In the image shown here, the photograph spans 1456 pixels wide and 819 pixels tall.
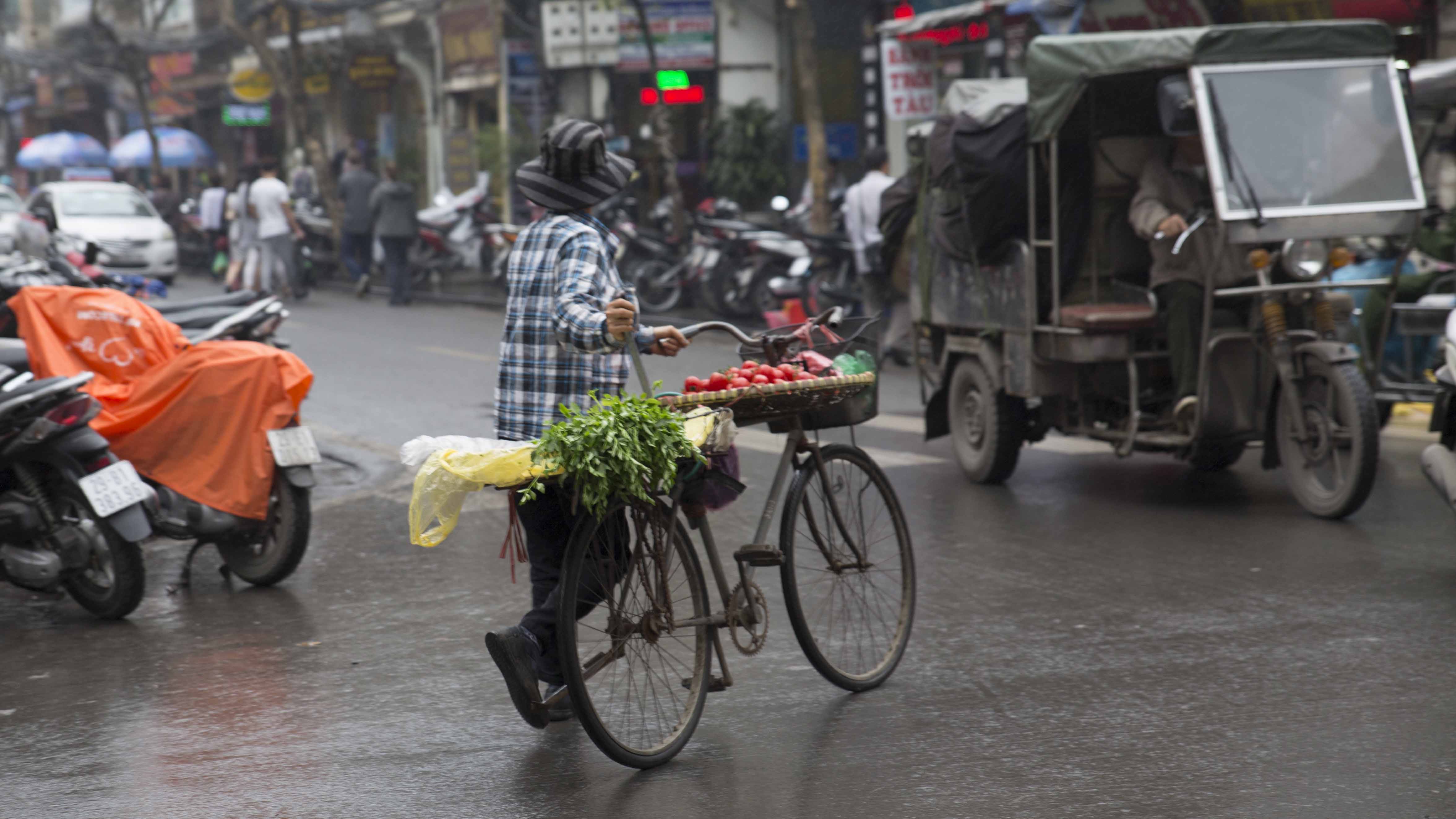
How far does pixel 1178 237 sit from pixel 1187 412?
32.6 inches

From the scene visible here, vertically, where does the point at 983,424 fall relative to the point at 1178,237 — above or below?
below

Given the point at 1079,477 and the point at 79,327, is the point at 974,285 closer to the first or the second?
the point at 1079,477

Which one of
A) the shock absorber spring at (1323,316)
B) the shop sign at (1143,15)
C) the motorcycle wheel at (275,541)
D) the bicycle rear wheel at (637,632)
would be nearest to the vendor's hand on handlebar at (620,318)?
the bicycle rear wheel at (637,632)

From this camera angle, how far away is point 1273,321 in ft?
24.8

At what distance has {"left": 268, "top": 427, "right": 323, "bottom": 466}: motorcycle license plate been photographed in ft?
21.2

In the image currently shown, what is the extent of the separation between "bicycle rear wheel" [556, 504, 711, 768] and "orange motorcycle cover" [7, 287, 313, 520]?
260cm

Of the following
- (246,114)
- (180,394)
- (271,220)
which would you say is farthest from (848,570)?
(246,114)

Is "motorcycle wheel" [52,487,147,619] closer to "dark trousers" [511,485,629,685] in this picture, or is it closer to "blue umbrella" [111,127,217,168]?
"dark trousers" [511,485,629,685]

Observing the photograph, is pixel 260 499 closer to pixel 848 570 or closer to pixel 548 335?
pixel 548 335

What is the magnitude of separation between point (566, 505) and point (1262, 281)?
14.5 ft

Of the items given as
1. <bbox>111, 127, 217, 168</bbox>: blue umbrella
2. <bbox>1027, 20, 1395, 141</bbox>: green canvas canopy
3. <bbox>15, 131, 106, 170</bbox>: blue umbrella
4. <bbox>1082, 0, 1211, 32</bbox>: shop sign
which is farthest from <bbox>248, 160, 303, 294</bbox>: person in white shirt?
<bbox>15, 131, 106, 170</bbox>: blue umbrella

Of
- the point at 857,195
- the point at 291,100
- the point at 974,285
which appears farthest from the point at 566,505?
the point at 291,100

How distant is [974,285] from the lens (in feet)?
29.2

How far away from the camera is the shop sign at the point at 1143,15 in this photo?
16.3 metres
